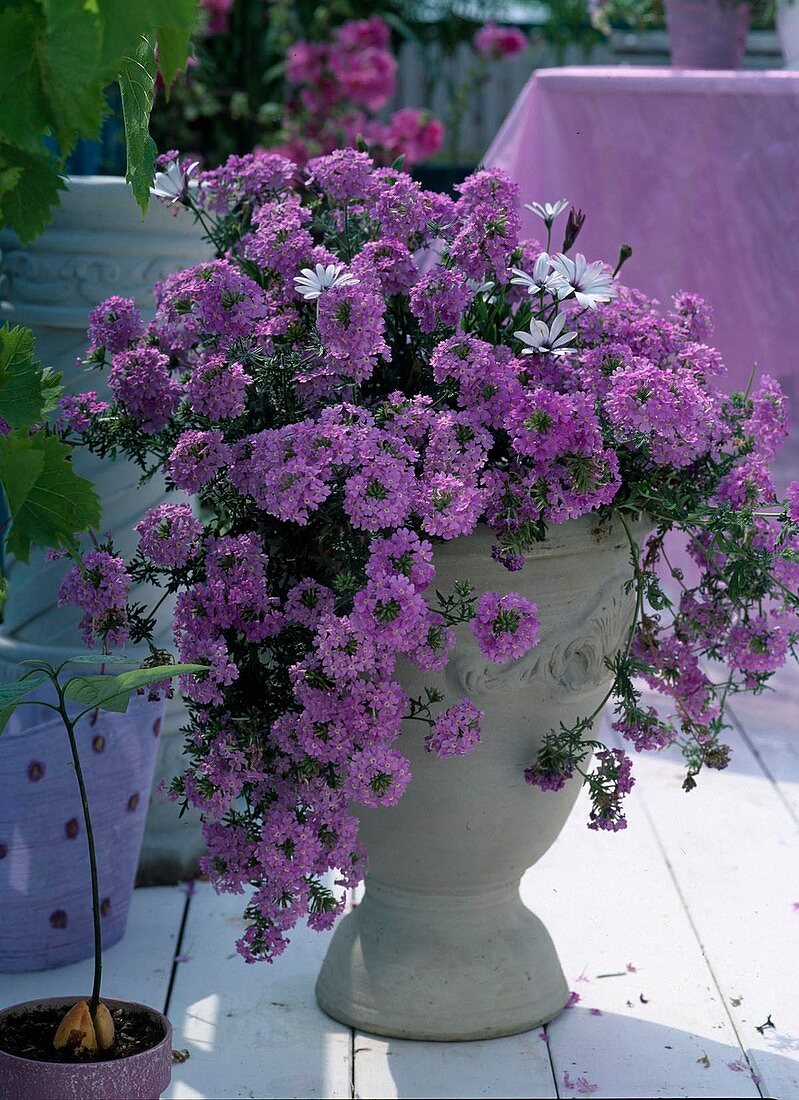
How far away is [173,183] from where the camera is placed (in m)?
1.43

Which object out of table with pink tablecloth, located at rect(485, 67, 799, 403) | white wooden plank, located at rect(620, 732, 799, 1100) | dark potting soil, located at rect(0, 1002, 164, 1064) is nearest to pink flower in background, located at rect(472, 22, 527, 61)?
table with pink tablecloth, located at rect(485, 67, 799, 403)

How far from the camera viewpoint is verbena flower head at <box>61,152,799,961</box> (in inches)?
46.7

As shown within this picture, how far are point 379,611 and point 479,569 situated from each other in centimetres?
22

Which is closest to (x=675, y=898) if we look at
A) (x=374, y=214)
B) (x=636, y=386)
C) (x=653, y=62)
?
(x=636, y=386)

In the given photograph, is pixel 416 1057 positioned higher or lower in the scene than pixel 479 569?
lower

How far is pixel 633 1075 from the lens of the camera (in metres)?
1.44

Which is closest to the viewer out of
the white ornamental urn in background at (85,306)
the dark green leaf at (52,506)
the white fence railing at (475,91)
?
the dark green leaf at (52,506)

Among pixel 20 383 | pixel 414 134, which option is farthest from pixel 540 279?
pixel 414 134

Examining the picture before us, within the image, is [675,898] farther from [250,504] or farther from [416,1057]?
[250,504]

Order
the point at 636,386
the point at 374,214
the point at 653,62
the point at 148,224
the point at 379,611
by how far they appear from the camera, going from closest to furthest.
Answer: the point at 379,611 < the point at 636,386 < the point at 374,214 < the point at 148,224 < the point at 653,62

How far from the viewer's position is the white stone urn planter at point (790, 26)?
8.88 feet

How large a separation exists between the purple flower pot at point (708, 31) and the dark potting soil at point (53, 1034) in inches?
85.3

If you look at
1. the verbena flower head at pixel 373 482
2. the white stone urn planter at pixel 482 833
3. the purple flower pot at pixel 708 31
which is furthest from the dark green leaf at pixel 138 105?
the purple flower pot at pixel 708 31

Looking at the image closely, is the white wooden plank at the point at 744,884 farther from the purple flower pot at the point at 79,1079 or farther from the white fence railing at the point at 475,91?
the white fence railing at the point at 475,91
